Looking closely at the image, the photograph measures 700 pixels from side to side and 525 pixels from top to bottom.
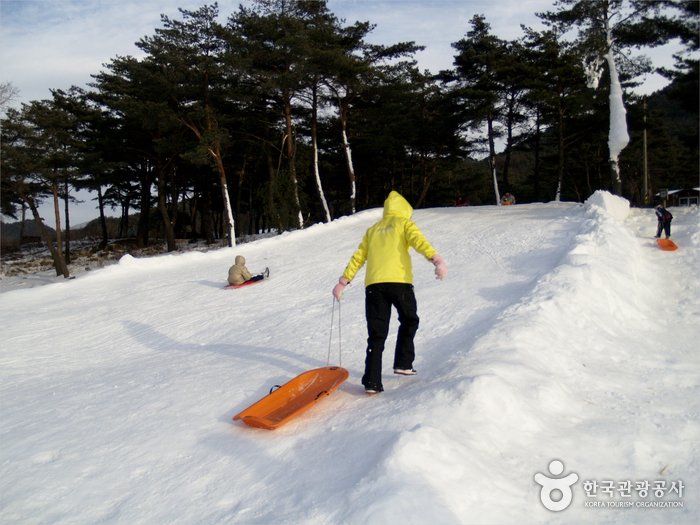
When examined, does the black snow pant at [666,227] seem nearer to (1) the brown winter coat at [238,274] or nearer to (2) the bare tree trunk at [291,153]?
(1) the brown winter coat at [238,274]

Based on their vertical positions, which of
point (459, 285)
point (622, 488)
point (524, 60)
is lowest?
point (622, 488)

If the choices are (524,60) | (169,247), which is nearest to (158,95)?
(169,247)

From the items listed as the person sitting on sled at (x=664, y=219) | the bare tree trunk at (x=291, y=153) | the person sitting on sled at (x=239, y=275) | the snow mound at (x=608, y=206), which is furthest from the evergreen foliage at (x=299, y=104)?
the person sitting on sled at (x=239, y=275)

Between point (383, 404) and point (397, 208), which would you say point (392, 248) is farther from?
point (383, 404)

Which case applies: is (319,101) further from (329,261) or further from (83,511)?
(83,511)

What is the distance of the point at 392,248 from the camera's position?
414cm

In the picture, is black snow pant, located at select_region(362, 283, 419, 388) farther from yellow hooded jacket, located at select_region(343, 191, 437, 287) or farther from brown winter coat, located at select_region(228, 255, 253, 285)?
brown winter coat, located at select_region(228, 255, 253, 285)

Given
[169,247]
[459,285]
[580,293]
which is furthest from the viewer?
[169,247]

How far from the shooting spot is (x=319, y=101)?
24.0 metres

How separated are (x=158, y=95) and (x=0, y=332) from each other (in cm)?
1729

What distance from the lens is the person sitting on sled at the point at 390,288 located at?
404 centimetres
